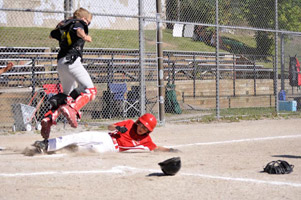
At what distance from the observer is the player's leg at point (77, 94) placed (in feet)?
24.0

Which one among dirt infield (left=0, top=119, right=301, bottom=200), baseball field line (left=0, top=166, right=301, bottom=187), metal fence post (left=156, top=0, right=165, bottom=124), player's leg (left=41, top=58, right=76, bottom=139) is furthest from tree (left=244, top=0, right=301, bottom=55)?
baseball field line (left=0, top=166, right=301, bottom=187)

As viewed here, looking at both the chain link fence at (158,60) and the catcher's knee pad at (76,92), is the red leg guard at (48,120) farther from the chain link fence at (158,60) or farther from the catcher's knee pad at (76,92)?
the chain link fence at (158,60)

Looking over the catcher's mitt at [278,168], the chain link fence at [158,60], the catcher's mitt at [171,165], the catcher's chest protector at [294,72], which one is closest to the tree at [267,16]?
the chain link fence at [158,60]

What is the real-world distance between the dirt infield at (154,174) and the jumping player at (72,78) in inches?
22.8

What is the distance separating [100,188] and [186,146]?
4092 millimetres

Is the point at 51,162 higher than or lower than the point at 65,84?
lower

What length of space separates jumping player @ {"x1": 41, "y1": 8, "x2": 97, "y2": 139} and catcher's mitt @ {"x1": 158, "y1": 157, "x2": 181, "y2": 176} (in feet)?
6.95

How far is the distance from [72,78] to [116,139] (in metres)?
1.14

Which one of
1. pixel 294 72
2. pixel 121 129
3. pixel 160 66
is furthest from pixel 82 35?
pixel 294 72

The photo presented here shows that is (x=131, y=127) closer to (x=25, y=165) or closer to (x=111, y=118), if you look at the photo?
(x=25, y=165)

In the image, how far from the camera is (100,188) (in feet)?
16.7

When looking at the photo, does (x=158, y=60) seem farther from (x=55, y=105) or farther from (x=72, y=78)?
(x=55, y=105)

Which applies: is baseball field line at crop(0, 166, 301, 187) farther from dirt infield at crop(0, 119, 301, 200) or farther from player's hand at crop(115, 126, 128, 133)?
player's hand at crop(115, 126, 128, 133)

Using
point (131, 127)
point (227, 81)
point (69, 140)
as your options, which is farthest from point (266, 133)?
point (227, 81)
